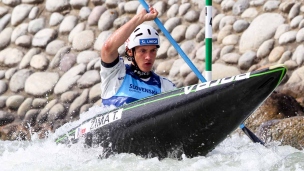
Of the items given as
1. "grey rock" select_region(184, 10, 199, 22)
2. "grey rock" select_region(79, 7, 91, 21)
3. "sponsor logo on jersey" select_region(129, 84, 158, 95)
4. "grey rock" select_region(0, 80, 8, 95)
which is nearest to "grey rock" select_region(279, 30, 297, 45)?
"grey rock" select_region(184, 10, 199, 22)

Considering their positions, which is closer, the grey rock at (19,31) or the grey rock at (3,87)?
the grey rock at (3,87)

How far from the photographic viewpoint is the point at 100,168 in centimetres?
597

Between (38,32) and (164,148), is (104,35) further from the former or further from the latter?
(164,148)

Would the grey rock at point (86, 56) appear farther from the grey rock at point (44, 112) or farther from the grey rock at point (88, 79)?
the grey rock at point (44, 112)

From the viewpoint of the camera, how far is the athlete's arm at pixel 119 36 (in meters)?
6.12

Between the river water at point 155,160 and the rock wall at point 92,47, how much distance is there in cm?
153

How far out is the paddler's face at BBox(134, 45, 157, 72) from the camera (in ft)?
21.4

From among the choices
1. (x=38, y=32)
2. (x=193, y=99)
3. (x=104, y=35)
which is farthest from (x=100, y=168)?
(x=38, y=32)

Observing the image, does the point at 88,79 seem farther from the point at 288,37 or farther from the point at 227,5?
the point at 288,37

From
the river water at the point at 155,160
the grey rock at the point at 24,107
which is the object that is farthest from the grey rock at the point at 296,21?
the grey rock at the point at 24,107

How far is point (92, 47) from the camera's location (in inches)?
407

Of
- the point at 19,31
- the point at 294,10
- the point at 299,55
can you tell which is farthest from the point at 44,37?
the point at 299,55

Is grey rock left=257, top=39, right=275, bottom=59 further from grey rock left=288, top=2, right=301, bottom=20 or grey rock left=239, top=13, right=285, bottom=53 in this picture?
grey rock left=288, top=2, right=301, bottom=20

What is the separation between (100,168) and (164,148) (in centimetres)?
52
